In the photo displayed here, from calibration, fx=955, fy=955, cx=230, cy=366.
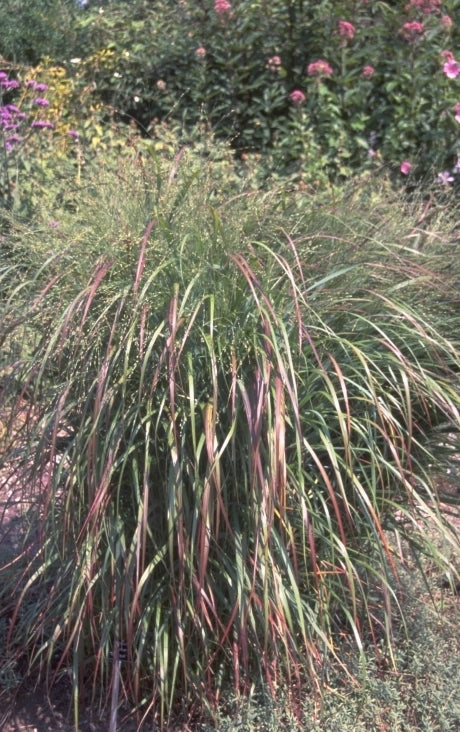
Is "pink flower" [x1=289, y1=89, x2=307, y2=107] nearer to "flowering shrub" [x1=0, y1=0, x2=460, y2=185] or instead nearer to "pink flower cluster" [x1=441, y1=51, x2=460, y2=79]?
"flowering shrub" [x1=0, y1=0, x2=460, y2=185]

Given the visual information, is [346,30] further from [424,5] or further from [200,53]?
[200,53]

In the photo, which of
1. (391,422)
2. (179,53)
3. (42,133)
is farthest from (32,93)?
(391,422)

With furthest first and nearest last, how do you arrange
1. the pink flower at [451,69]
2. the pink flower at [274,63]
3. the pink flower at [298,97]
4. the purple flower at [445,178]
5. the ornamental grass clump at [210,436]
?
the pink flower at [274,63] < the pink flower at [451,69] < the pink flower at [298,97] < the purple flower at [445,178] < the ornamental grass clump at [210,436]

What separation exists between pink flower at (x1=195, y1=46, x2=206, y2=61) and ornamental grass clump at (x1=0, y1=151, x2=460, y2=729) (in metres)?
4.04

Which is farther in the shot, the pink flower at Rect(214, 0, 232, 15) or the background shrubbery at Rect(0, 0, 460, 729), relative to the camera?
the pink flower at Rect(214, 0, 232, 15)

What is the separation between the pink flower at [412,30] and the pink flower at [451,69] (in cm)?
29

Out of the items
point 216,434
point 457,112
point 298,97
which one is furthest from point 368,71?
point 216,434

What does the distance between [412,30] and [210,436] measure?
4899 millimetres

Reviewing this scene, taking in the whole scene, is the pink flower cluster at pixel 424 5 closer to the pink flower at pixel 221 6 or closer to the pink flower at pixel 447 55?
the pink flower at pixel 447 55

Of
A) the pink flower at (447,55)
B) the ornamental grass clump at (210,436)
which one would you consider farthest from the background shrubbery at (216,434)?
the pink flower at (447,55)

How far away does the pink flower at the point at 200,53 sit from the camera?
7016mm

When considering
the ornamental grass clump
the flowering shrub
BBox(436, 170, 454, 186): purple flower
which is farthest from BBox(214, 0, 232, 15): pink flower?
the ornamental grass clump

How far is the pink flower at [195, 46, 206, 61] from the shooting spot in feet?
23.0

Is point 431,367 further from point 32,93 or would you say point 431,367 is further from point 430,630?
point 32,93
